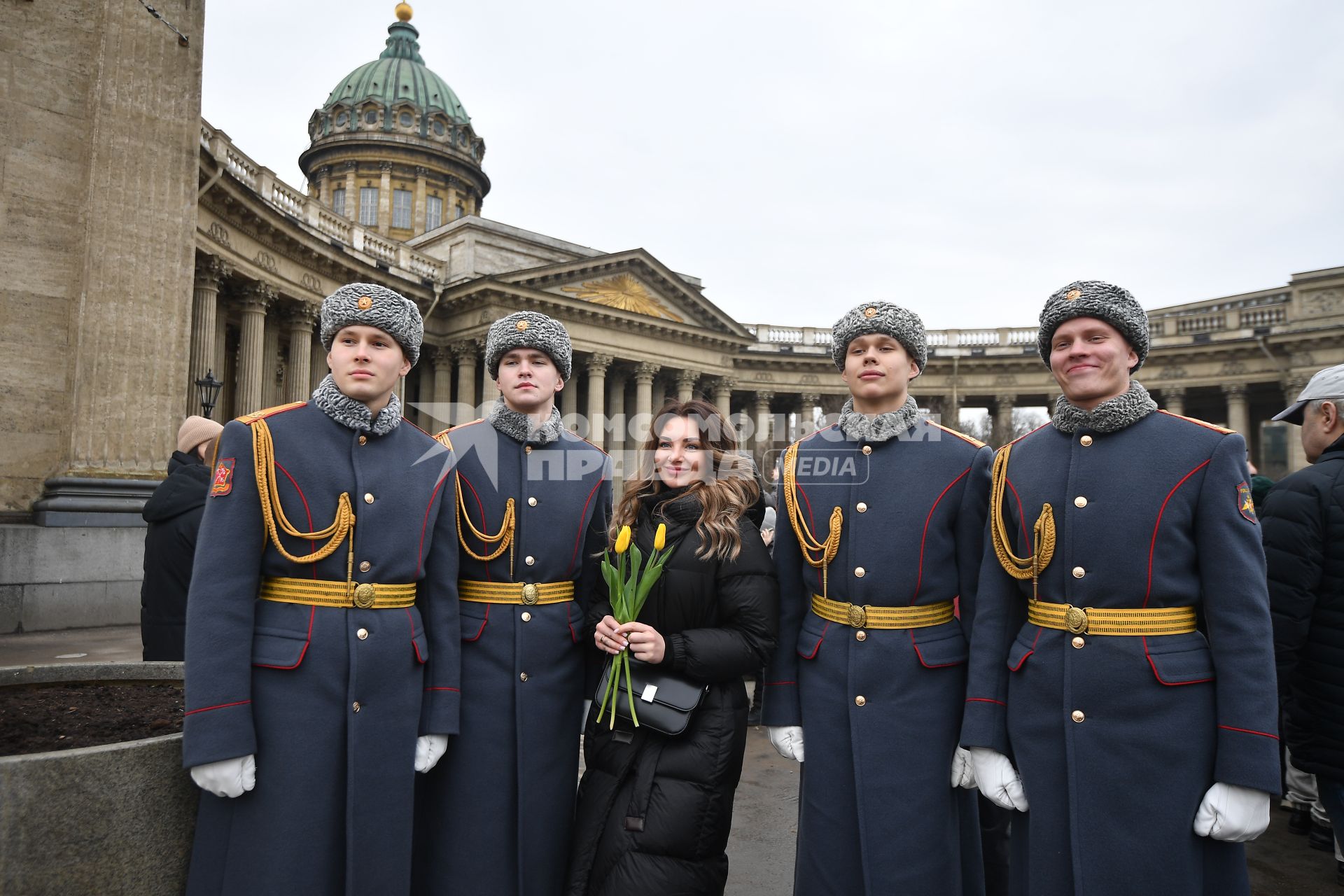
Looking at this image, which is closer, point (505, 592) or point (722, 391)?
point (505, 592)

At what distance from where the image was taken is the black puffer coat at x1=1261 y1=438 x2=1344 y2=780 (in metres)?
4.16

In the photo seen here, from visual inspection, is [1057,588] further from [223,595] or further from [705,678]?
[223,595]

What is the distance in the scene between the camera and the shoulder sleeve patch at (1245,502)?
9.00 feet

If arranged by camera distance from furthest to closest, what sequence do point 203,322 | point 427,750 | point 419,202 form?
1. point 419,202
2. point 203,322
3. point 427,750

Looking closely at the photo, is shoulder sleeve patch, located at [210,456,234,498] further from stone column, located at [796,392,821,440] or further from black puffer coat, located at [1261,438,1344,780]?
stone column, located at [796,392,821,440]

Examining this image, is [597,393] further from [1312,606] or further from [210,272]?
[1312,606]

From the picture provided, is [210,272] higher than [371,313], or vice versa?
[210,272]

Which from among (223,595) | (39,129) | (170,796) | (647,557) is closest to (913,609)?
(647,557)

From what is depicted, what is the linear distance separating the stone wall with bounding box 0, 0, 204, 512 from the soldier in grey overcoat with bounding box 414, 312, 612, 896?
27.1 ft

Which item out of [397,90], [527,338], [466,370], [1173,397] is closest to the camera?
[527,338]

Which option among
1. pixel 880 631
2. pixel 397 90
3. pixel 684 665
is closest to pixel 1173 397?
pixel 880 631

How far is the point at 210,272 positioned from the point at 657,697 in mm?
21129

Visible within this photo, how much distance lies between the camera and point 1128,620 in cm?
277

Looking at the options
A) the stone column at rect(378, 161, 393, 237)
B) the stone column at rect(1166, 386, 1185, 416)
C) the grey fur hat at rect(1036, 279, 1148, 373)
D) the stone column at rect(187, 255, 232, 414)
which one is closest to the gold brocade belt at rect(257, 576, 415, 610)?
the grey fur hat at rect(1036, 279, 1148, 373)
